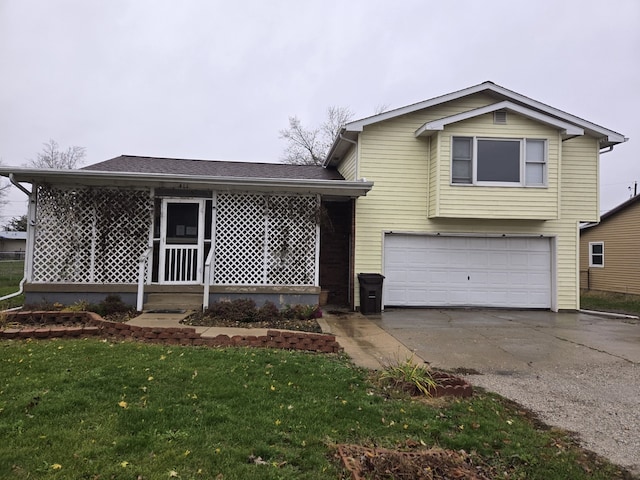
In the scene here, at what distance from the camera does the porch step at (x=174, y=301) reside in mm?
8922

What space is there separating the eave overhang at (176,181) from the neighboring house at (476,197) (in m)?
1.73

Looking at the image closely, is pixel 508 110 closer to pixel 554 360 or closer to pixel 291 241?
pixel 291 241

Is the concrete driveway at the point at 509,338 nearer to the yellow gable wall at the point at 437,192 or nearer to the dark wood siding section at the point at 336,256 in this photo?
the yellow gable wall at the point at 437,192

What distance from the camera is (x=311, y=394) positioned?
4.02m

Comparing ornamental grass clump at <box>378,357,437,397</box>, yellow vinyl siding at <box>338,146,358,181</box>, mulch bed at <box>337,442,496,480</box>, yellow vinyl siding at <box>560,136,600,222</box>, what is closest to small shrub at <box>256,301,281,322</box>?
ornamental grass clump at <box>378,357,437,397</box>

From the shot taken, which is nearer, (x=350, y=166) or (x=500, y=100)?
(x=500, y=100)

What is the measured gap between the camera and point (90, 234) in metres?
9.11

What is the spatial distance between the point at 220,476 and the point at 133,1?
11206mm

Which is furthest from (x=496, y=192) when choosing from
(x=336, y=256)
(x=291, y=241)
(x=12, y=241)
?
(x=12, y=241)

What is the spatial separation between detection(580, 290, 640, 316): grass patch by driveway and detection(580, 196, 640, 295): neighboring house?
32 centimetres

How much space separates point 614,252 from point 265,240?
1717 centimetres

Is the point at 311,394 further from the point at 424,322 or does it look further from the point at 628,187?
the point at 628,187

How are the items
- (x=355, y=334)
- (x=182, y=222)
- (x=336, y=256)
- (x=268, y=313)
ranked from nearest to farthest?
(x=355, y=334) → (x=268, y=313) → (x=182, y=222) → (x=336, y=256)

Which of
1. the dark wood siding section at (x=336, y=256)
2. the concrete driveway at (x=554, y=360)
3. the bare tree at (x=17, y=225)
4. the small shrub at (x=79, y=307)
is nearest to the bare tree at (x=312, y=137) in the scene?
the dark wood siding section at (x=336, y=256)
